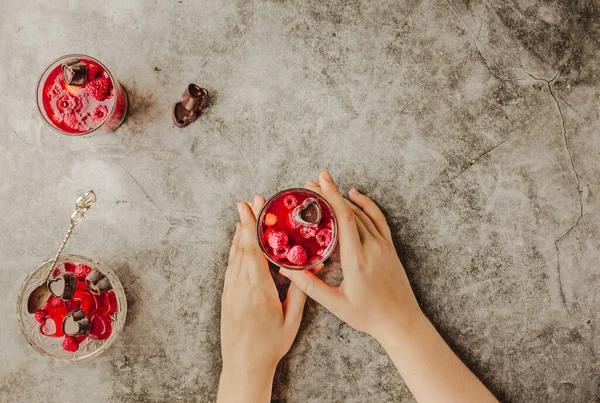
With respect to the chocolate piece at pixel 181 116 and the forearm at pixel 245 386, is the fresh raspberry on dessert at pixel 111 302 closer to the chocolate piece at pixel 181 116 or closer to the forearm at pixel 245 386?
the forearm at pixel 245 386

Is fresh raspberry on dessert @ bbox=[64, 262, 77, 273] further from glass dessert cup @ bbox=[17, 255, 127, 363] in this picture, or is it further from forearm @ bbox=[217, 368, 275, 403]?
forearm @ bbox=[217, 368, 275, 403]

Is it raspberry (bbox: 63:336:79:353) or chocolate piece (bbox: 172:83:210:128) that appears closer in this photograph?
raspberry (bbox: 63:336:79:353)

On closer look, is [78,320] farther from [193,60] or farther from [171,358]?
[193,60]

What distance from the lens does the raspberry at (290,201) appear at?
168 centimetres

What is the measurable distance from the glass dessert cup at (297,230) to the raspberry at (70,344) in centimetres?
75

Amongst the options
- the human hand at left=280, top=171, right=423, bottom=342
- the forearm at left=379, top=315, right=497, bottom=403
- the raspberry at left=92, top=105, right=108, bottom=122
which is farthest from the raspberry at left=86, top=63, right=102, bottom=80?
the forearm at left=379, top=315, right=497, bottom=403

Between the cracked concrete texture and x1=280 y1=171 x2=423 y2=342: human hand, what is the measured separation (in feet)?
0.41

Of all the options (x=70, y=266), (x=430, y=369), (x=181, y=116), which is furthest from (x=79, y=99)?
(x=430, y=369)

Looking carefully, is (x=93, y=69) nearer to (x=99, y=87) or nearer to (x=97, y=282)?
(x=99, y=87)

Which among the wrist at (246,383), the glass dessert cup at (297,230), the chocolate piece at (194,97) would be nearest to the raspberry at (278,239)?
the glass dessert cup at (297,230)

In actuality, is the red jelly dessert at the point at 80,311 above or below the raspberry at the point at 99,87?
below

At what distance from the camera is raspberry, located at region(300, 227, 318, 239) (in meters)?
1.63

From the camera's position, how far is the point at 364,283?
1697mm

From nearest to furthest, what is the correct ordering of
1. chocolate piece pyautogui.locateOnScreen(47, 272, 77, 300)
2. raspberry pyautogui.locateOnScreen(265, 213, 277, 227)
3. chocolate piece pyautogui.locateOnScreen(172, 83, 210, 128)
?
chocolate piece pyautogui.locateOnScreen(47, 272, 77, 300), raspberry pyautogui.locateOnScreen(265, 213, 277, 227), chocolate piece pyautogui.locateOnScreen(172, 83, 210, 128)
